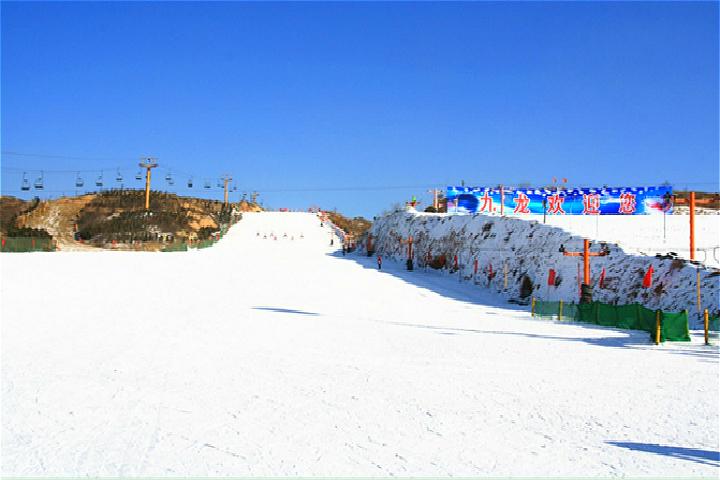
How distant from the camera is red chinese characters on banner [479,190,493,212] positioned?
139 feet

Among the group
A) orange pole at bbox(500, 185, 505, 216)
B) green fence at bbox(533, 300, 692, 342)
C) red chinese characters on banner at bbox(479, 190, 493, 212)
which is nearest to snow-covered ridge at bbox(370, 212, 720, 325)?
green fence at bbox(533, 300, 692, 342)

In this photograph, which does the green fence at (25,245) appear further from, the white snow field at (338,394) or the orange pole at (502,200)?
the orange pole at (502,200)

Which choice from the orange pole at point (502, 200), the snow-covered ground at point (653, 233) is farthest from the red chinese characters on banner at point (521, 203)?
the snow-covered ground at point (653, 233)

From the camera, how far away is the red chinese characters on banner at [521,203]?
41.8 metres

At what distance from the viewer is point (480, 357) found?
12.6m

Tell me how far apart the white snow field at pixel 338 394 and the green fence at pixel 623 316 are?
1.77ft

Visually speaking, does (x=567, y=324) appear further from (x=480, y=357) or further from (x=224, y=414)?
(x=224, y=414)

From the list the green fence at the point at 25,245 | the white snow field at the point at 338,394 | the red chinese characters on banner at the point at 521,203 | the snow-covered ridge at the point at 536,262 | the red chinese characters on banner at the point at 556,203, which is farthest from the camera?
the green fence at the point at 25,245

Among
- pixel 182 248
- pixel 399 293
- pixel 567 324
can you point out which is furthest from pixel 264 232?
pixel 567 324

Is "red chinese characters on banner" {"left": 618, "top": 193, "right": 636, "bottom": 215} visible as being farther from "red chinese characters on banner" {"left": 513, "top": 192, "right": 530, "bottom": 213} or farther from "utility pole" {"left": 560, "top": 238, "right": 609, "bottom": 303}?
"utility pole" {"left": 560, "top": 238, "right": 609, "bottom": 303}

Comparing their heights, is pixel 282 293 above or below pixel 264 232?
below

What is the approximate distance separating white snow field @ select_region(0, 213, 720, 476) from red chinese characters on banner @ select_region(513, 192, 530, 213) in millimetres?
22936

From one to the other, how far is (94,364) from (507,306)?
55.5ft

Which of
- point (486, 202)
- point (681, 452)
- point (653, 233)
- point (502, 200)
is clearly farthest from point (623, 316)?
point (486, 202)
